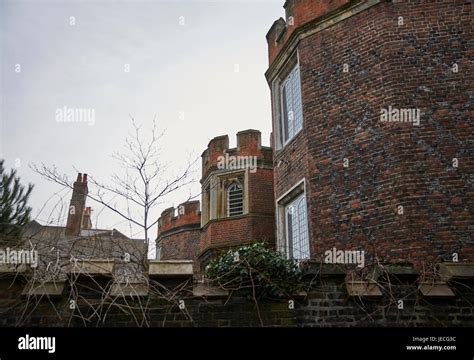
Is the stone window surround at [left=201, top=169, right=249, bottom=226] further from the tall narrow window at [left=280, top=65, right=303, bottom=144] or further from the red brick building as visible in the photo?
the tall narrow window at [left=280, top=65, right=303, bottom=144]

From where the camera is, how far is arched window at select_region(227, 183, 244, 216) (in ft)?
62.8

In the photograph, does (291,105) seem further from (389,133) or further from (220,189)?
(220,189)

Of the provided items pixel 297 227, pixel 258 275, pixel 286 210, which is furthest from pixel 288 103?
pixel 258 275

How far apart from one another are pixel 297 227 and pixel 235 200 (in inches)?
302

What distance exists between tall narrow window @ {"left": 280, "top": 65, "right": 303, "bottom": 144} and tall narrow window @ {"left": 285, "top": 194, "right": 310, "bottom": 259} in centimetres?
172

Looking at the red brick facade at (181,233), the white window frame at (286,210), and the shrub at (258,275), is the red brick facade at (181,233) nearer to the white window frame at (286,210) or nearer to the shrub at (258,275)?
the white window frame at (286,210)

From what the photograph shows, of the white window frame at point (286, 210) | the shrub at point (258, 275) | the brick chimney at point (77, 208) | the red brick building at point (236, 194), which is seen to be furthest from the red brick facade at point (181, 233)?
the shrub at point (258, 275)

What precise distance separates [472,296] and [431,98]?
4.88m

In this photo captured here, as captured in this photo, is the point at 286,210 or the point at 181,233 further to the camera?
the point at 181,233

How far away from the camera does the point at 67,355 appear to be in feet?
17.4

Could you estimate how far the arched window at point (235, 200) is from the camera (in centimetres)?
1916

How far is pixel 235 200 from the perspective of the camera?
19406 millimetres

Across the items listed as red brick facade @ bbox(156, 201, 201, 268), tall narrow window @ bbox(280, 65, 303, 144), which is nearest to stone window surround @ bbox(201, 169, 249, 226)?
red brick facade @ bbox(156, 201, 201, 268)

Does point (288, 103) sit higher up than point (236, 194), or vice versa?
point (288, 103)
